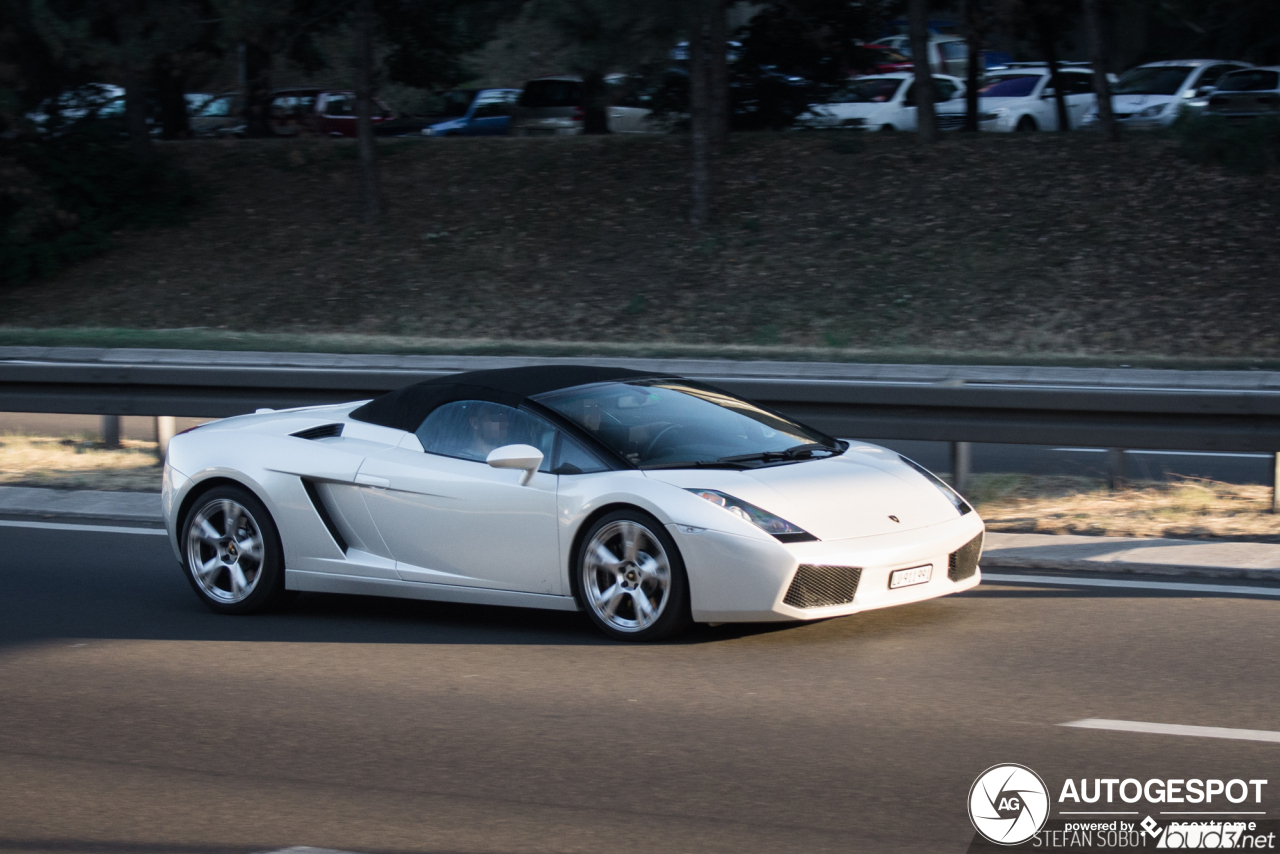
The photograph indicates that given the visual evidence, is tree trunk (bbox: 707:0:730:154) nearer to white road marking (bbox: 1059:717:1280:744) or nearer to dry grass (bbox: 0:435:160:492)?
dry grass (bbox: 0:435:160:492)

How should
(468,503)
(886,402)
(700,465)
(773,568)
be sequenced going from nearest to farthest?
1. (773,568)
2. (700,465)
3. (468,503)
4. (886,402)

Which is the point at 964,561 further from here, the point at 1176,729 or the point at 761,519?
the point at 1176,729

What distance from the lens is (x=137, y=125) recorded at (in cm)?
2902

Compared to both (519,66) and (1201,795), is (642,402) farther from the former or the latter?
(519,66)

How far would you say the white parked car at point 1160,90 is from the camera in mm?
27156

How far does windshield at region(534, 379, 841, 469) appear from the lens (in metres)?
7.00

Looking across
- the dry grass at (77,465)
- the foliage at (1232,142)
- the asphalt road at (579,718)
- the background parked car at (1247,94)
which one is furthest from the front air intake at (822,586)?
the background parked car at (1247,94)

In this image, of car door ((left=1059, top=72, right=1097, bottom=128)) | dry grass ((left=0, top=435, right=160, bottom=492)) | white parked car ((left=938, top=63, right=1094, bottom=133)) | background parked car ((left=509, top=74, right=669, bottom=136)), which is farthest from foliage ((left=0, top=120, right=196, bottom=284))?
car door ((left=1059, top=72, right=1097, bottom=128))

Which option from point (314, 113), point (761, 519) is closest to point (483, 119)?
point (314, 113)

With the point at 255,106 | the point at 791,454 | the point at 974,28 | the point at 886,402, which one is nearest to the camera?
the point at 791,454

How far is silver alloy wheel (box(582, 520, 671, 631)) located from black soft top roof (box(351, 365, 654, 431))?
2.99 ft

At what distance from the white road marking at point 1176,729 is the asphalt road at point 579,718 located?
8cm

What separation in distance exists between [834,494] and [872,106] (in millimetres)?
23477

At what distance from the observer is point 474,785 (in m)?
4.96
